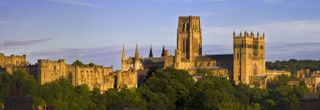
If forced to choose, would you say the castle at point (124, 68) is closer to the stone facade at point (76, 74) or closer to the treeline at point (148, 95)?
the stone facade at point (76, 74)

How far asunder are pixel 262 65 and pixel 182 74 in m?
72.0

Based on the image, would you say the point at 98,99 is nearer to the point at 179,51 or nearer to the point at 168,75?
the point at 168,75

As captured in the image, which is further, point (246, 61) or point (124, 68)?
point (124, 68)

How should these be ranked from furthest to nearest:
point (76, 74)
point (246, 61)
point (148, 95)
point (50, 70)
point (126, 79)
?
point (246, 61), point (126, 79), point (76, 74), point (50, 70), point (148, 95)

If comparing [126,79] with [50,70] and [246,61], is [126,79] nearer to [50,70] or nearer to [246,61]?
[50,70]

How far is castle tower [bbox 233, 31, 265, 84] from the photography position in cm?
19199

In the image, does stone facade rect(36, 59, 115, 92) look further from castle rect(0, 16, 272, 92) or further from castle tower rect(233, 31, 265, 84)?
castle tower rect(233, 31, 265, 84)

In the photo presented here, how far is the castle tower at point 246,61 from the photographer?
192 metres

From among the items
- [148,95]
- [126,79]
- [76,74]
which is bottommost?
[148,95]

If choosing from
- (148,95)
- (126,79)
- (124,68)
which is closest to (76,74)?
(126,79)

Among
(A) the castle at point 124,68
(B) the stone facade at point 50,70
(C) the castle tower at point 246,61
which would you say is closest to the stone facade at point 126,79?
(A) the castle at point 124,68

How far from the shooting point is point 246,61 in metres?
194

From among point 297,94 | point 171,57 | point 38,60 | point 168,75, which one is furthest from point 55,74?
point 171,57

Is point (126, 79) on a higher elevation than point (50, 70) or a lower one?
lower
